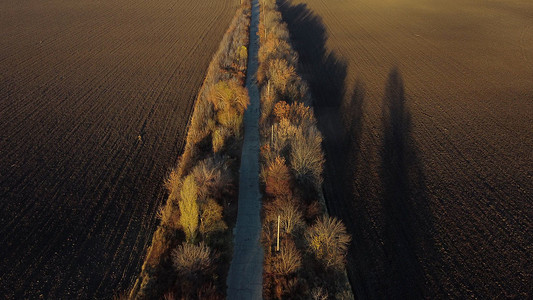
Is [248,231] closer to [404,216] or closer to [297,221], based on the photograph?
[297,221]

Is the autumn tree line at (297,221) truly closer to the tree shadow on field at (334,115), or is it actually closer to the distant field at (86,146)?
the tree shadow on field at (334,115)

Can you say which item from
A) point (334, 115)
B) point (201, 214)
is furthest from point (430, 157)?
point (201, 214)

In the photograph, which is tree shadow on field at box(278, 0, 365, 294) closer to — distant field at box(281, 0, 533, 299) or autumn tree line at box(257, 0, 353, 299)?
distant field at box(281, 0, 533, 299)

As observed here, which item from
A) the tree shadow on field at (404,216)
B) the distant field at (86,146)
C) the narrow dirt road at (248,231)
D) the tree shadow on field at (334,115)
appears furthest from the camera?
the tree shadow on field at (334,115)

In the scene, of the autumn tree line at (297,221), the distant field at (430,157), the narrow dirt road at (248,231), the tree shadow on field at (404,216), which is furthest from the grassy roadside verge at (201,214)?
the tree shadow on field at (404,216)

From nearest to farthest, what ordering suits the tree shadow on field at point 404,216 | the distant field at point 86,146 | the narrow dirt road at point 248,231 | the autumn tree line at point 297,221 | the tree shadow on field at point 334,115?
1. the autumn tree line at point 297,221
2. the narrow dirt road at point 248,231
3. the tree shadow on field at point 404,216
4. the distant field at point 86,146
5. the tree shadow on field at point 334,115

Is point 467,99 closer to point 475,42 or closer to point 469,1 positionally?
point 475,42
